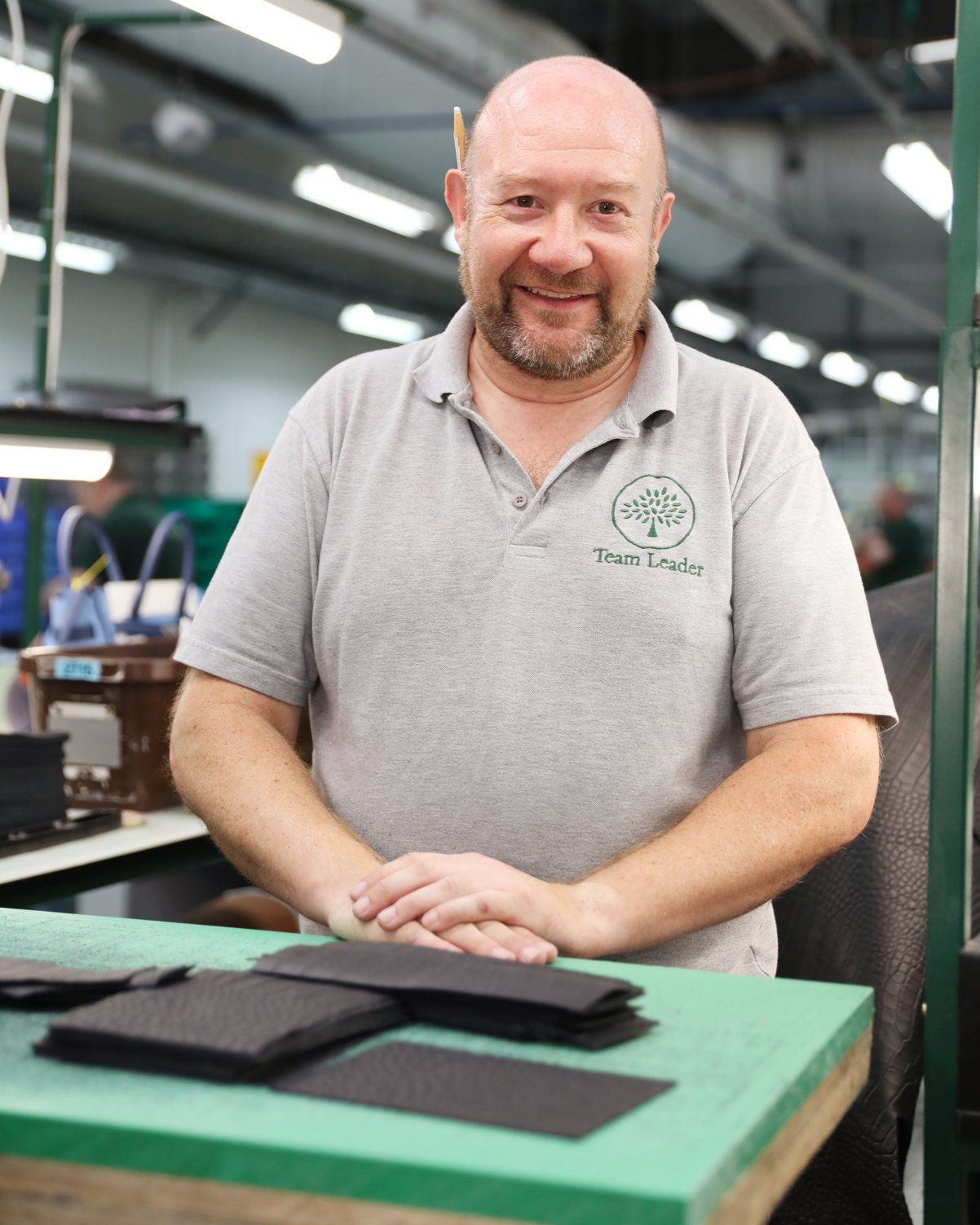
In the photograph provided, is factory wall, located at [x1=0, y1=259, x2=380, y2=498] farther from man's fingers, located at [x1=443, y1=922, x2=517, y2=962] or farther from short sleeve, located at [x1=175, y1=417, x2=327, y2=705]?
man's fingers, located at [x1=443, y1=922, x2=517, y2=962]

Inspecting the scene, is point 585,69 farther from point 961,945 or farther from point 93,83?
point 93,83

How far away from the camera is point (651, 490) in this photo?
168cm

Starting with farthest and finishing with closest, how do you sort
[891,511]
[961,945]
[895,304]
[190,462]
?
1. [895,304]
2. [190,462]
3. [891,511]
4. [961,945]

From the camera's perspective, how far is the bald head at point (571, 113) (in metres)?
1.68

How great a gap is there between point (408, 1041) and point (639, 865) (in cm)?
53

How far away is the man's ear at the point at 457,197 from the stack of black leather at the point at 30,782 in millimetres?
1067

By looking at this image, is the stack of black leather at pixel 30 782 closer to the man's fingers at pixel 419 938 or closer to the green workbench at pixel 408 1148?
the man's fingers at pixel 419 938

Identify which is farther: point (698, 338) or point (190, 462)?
point (698, 338)

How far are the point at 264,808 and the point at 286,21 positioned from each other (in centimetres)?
134

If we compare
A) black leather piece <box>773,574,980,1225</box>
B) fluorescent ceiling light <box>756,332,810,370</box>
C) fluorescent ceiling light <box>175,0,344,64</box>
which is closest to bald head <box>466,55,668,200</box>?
fluorescent ceiling light <box>175,0,344,64</box>

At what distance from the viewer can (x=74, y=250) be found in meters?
10.5

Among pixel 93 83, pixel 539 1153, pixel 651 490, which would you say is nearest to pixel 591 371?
pixel 651 490

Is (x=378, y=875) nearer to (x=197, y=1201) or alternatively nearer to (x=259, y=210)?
(x=197, y=1201)

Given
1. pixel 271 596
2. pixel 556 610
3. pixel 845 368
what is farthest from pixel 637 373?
pixel 845 368
